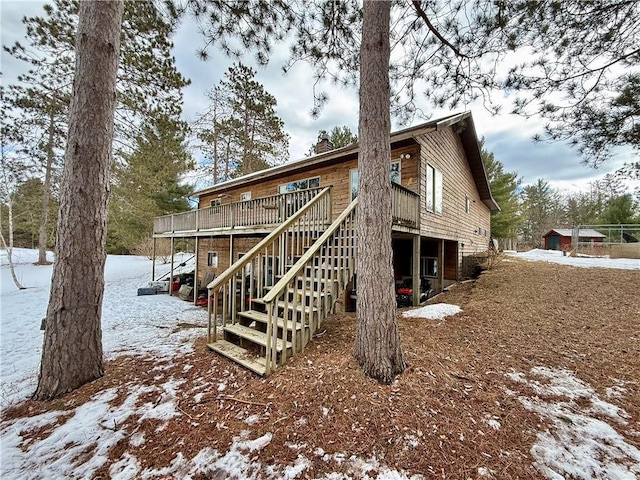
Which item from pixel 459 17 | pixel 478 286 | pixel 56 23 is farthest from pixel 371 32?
pixel 56 23

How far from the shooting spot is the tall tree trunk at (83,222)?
2.87 m

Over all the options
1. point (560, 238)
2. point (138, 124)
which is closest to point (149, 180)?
point (138, 124)

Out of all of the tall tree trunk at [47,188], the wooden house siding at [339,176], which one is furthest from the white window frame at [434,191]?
the tall tree trunk at [47,188]

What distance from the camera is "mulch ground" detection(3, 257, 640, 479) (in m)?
2.03

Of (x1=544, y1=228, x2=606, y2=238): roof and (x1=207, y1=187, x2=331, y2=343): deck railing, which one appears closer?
(x1=207, y1=187, x2=331, y2=343): deck railing

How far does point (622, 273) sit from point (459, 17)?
385 inches

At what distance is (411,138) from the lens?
279 inches

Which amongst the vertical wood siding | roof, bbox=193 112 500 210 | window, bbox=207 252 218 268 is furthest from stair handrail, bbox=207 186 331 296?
window, bbox=207 252 218 268

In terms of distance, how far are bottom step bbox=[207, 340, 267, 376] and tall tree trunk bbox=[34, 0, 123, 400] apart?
1.34 meters

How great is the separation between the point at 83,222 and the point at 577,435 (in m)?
5.29

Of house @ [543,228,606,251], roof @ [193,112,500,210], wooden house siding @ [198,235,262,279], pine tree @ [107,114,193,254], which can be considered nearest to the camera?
roof @ [193,112,500,210]

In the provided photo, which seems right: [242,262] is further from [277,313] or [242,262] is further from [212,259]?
[212,259]

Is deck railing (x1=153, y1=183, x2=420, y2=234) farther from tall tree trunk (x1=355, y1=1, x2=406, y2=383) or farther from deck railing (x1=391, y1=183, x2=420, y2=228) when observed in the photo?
tall tree trunk (x1=355, y1=1, x2=406, y2=383)

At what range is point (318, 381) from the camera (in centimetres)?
279
